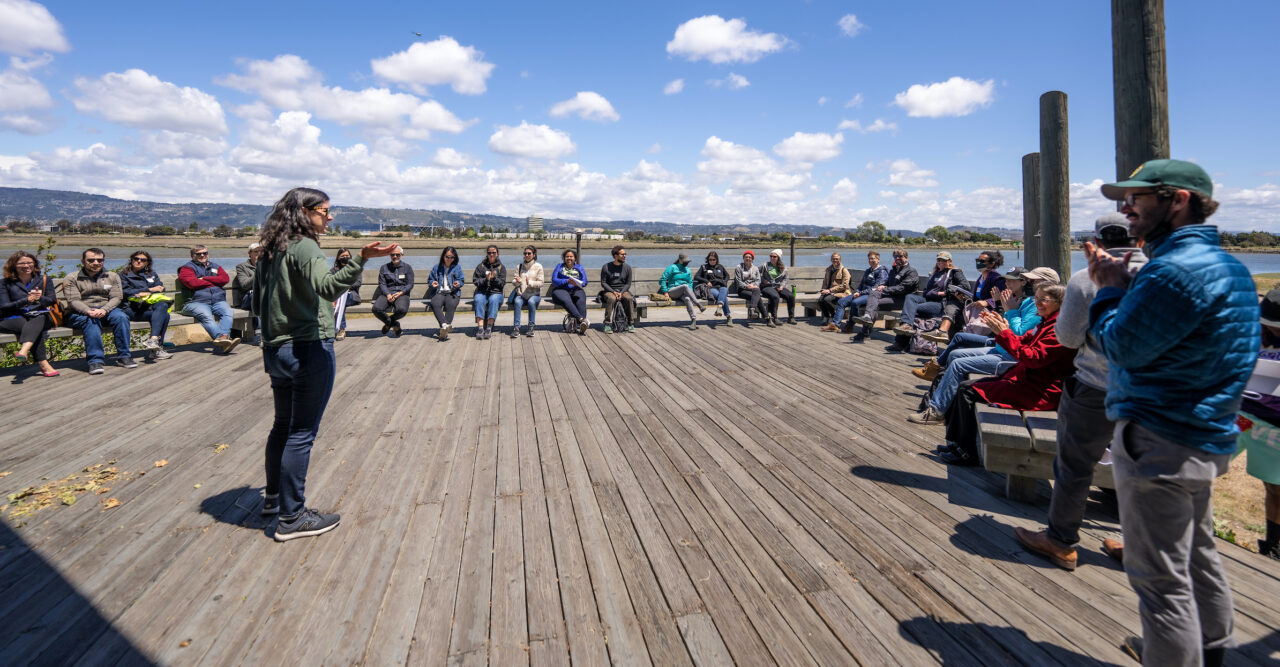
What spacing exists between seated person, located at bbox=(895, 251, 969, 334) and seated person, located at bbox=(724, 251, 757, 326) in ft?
7.59

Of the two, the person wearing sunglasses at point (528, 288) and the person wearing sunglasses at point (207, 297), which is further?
the person wearing sunglasses at point (528, 288)

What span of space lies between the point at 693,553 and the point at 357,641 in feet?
4.48

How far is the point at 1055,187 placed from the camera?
536 centimetres

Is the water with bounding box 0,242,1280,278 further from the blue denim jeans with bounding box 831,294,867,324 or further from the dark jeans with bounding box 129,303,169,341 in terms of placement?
the blue denim jeans with bounding box 831,294,867,324

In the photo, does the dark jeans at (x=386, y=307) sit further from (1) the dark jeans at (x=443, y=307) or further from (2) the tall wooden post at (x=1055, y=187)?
(2) the tall wooden post at (x=1055, y=187)

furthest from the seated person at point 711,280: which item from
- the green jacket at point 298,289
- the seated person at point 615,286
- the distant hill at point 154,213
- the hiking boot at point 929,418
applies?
the distant hill at point 154,213

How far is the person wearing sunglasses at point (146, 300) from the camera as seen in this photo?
686 centimetres

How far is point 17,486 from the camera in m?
3.42

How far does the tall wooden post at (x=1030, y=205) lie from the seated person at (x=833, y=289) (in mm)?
2902

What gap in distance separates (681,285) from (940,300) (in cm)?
375

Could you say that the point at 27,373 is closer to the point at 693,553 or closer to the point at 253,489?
the point at 253,489

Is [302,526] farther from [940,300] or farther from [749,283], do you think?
[749,283]

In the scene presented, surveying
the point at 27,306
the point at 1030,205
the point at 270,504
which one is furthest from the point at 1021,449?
the point at 27,306

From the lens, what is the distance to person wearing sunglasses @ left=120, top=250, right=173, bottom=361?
686 centimetres
